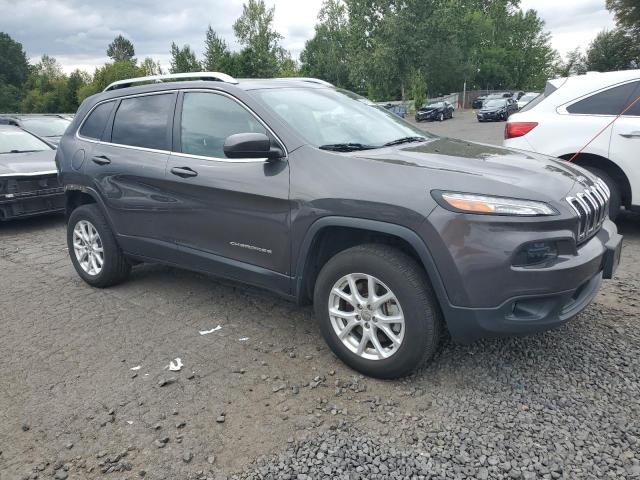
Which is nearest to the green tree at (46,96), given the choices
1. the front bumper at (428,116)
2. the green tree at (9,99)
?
the green tree at (9,99)

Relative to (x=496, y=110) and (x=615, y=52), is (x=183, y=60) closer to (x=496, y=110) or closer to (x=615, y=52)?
(x=496, y=110)

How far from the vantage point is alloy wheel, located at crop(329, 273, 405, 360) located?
9.61ft

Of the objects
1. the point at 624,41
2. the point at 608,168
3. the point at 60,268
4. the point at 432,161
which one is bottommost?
the point at 60,268

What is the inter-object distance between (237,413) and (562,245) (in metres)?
1.90

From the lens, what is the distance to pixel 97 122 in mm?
4750

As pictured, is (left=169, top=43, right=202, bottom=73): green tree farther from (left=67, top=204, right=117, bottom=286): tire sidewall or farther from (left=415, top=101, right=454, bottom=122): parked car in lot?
(left=67, top=204, right=117, bottom=286): tire sidewall

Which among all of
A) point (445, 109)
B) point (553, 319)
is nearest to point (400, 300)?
point (553, 319)

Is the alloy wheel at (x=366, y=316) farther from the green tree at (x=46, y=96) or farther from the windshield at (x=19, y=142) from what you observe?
the green tree at (x=46, y=96)

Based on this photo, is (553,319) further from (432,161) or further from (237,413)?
(237,413)

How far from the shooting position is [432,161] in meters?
3.02

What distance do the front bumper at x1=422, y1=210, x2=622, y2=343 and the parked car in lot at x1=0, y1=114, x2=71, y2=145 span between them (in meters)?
11.1

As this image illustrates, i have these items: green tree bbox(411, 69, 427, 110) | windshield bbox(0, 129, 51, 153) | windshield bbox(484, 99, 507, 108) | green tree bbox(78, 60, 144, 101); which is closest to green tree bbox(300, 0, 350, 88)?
green tree bbox(411, 69, 427, 110)

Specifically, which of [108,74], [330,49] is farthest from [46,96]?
[330,49]

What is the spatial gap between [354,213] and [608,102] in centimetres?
388
